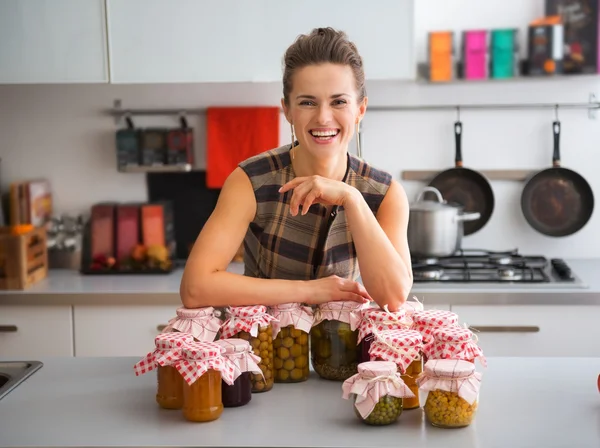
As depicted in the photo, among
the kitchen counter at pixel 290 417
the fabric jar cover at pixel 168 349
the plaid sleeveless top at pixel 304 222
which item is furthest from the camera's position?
the plaid sleeveless top at pixel 304 222

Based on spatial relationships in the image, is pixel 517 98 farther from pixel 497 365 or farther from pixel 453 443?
pixel 453 443

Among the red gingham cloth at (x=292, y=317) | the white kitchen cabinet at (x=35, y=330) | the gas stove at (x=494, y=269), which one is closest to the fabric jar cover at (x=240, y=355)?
the red gingham cloth at (x=292, y=317)

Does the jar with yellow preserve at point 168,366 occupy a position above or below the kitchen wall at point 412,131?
below

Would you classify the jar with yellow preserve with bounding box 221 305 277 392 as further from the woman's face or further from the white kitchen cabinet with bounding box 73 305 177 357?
the white kitchen cabinet with bounding box 73 305 177 357

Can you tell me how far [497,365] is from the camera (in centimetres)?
183

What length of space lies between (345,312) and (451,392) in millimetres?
→ 323

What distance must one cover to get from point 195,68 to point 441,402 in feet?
6.70

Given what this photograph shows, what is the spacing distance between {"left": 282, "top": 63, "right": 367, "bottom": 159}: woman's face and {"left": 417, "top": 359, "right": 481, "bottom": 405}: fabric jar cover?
2.21ft

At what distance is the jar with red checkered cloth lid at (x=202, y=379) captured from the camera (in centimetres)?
147

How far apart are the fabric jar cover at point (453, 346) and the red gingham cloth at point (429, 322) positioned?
0.09ft

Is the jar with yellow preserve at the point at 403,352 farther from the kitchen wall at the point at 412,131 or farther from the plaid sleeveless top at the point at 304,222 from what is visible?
the kitchen wall at the point at 412,131

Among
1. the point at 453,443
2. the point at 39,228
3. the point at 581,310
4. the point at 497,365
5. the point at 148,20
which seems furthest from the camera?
the point at 39,228

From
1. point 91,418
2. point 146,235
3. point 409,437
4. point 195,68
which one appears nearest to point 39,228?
point 146,235

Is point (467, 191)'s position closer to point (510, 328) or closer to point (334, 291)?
point (510, 328)
